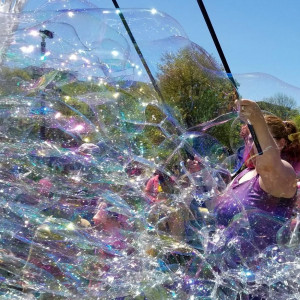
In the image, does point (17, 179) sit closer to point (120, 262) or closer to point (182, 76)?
point (120, 262)

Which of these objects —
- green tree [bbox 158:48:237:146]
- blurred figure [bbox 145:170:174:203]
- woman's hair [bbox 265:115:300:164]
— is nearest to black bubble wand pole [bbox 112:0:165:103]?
green tree [bbox 158:48:237:146]

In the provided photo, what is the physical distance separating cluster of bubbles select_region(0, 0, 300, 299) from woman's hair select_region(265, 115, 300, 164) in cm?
22

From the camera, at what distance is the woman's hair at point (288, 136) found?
202 centimetres

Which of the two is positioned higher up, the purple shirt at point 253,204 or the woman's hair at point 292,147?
the woman's hair at point 292,147

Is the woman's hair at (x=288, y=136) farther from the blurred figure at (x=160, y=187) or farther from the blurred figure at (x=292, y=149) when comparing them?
the blurred figure at (x=160, y=187)

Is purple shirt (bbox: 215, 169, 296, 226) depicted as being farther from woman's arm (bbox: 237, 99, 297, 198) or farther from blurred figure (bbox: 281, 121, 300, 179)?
blurred figure (bbox: 281, 121, 300, 179)

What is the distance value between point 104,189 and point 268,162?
0.71 metres

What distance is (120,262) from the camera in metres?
1.71

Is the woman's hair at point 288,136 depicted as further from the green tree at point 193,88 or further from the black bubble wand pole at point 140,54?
the black bubble wand pole at point 140,54

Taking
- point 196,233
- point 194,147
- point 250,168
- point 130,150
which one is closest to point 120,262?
point 196,233

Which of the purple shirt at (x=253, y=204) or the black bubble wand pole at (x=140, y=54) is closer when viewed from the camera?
the purple shirt at (x=253, y=204)

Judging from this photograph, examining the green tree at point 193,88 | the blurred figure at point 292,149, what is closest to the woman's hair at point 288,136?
the blurred figure at point 292,149

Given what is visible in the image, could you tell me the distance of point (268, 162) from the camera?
175 centimetres

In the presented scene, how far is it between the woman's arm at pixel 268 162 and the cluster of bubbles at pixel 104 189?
14 centimetres
